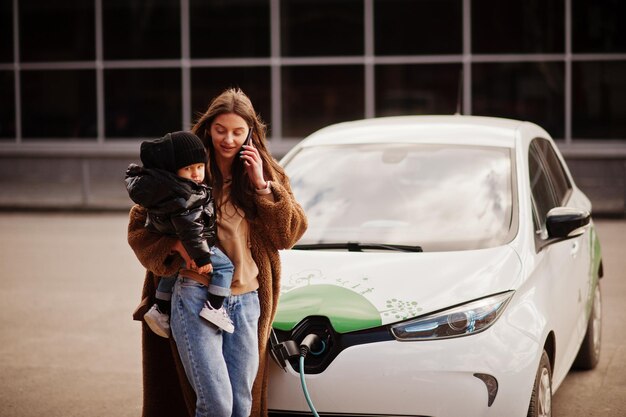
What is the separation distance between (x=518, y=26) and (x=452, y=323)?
1755 cm

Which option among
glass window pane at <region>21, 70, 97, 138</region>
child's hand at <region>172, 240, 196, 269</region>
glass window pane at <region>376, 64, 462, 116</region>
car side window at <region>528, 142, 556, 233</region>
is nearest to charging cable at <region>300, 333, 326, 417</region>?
child's hand at <region>172, 240, 196, 269</region>

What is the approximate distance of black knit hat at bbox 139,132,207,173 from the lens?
3.94 meters

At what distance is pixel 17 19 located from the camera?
930 inches

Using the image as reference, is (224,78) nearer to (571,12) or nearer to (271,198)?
(571,12)

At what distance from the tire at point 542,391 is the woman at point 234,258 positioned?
1.22 metres

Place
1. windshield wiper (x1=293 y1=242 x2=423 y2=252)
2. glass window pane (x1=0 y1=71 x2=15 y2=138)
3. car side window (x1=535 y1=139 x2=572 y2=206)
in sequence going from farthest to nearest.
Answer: glass window pane (x1=0 y1=71 x2=15 y2=138) < car side window (x1=535 y1=139 x2=572 y2=206) < windshield wiper (x1=293 y1=242 x2=423 y2=252)

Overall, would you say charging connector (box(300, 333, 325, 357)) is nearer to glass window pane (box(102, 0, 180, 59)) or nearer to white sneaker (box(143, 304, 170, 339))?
white sneaker (box(143, 304, 170, 339))

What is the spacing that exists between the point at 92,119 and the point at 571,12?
1045 centimetres

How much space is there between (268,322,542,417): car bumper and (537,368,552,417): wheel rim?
29 centimetres

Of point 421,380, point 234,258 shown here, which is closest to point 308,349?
point 421,380

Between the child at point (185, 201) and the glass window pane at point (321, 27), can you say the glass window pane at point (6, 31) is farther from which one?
the child at point (185, 201)

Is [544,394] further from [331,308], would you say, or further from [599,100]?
[599,100]

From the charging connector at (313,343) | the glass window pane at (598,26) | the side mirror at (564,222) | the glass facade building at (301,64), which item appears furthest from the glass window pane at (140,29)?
the charging connector at (313,343)

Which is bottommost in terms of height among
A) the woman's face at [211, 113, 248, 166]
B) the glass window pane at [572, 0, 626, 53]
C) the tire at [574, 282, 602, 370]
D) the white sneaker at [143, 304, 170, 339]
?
the tire at [574, 282, 602, 370]
